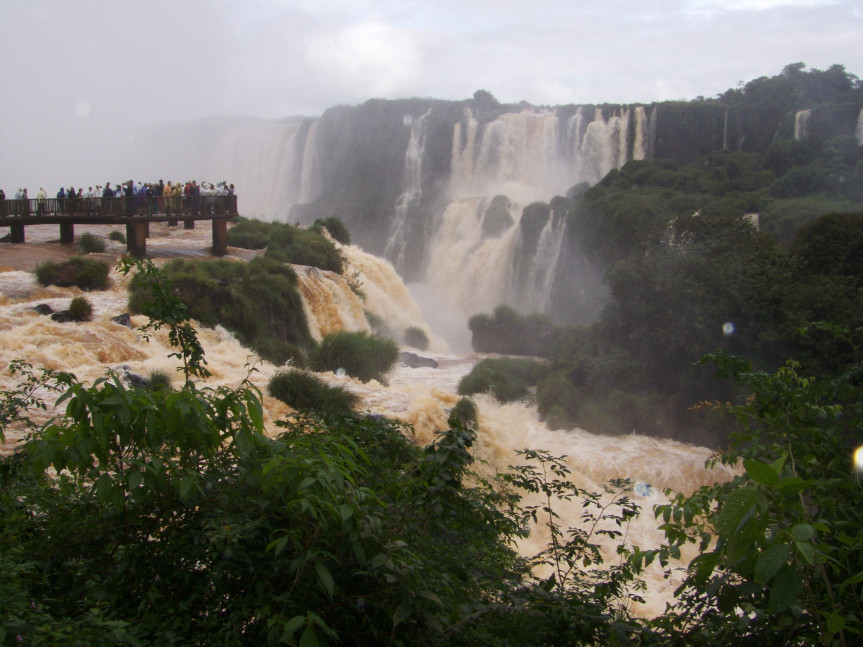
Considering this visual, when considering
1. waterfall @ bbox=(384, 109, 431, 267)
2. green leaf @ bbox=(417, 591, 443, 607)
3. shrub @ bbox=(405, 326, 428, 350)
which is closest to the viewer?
green leaf @ bbox=(417, 591, 443, 607)

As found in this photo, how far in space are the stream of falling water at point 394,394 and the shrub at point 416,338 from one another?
178 inches

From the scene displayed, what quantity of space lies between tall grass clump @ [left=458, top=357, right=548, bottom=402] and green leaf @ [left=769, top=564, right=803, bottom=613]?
15.7m

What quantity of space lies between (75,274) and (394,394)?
27.0 feet

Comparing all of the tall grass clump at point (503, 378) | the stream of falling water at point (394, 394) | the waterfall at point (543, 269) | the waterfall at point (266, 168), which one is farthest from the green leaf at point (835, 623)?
the waterfall at point (266, 168)

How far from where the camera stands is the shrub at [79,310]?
47.1ft

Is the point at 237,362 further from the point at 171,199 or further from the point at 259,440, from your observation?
the point at 259,440

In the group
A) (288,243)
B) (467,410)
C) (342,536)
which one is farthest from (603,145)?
(342,536)

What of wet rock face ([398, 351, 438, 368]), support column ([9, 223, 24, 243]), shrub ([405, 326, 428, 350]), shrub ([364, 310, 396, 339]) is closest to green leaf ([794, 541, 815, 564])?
wet rock face ([398, 351, 438, 368])

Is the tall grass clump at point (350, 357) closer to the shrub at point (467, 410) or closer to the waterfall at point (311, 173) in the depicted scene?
the shrub at point (467, 410)

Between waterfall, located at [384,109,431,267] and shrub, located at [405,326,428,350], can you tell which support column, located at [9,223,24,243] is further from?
waterfall, located at [384,109,431,267]

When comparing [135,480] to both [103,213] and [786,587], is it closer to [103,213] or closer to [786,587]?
[786,587]

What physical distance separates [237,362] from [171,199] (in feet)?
28.1

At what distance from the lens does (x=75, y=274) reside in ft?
55.3

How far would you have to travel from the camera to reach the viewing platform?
63.7 ft
